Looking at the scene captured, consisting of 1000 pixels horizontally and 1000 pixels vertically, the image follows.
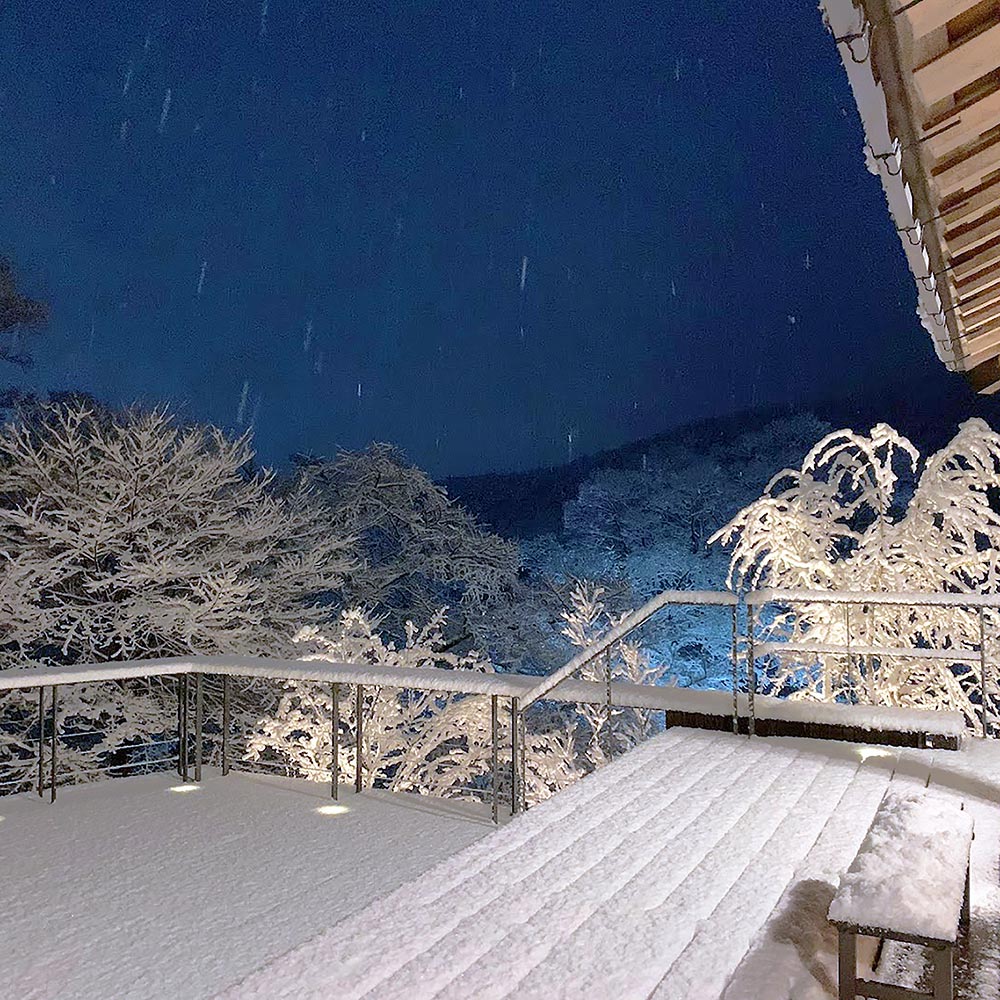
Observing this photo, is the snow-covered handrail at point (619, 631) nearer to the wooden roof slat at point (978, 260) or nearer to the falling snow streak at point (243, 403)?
the wooden roof slat at point (978, 260)

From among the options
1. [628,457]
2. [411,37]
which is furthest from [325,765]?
[411,37]

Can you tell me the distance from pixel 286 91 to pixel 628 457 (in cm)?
3721

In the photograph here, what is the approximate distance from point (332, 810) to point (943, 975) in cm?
394

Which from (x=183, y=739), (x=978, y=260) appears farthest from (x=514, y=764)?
(x=978, y=260)

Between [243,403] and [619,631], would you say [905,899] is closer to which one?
[619,631]

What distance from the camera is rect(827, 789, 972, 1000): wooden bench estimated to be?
6.46 ft

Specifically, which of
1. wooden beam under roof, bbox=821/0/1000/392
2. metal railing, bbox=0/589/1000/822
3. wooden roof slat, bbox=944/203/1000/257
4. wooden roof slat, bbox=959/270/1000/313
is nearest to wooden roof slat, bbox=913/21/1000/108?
wooden beam under roof, bbox=821/0/1000/392

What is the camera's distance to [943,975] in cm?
199

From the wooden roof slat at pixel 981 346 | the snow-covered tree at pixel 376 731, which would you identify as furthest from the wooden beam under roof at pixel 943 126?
the snow-covered tree at pixel 376 731

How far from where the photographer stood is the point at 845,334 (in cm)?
4566

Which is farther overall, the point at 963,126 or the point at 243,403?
the point at 243,403

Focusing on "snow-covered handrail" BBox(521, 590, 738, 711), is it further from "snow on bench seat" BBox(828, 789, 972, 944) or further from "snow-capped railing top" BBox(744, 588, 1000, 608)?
"snow on bench seat" BBox(828, 789, 972, 944)

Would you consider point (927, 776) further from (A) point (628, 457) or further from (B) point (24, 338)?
(A) point (628, 457)

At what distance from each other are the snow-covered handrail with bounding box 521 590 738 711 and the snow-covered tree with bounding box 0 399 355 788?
24.9 feet
